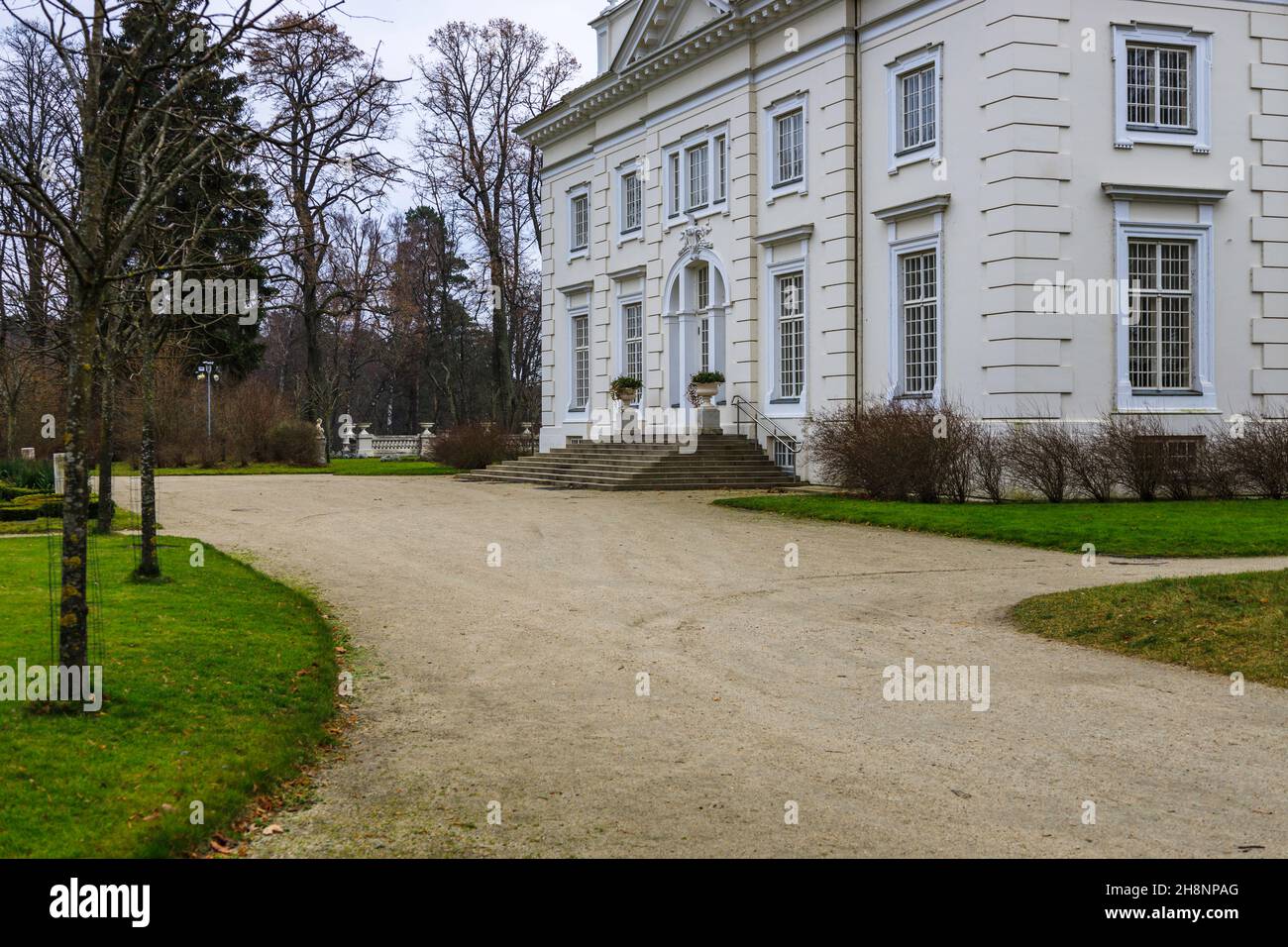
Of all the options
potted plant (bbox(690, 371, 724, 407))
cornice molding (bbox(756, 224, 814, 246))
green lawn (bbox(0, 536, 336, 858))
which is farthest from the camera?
potted plant (bbox(690, 371, 724, 407))

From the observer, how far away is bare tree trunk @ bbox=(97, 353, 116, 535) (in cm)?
1432

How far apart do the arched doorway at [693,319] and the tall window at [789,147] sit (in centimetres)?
336

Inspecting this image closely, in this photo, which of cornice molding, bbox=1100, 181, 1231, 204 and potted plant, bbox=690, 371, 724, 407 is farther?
potted plant, bbox=690, 371, 724, 407

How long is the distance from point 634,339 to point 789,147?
31.0 feet

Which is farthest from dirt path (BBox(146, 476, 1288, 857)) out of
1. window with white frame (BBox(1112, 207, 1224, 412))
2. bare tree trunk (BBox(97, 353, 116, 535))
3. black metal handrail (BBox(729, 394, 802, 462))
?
black metal handrail (BBox(729, 394, 802, 462))

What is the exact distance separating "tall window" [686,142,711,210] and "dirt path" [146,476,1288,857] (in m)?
21.0

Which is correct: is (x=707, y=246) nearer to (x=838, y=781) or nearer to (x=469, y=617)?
(x=469, y=617)

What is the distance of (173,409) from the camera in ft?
146

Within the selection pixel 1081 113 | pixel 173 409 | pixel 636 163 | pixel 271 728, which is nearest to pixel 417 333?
pixel 173 409

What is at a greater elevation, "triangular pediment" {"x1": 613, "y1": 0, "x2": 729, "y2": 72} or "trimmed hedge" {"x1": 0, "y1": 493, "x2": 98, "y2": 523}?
"triangular pediment" {"x1": 613, "y1": 0, "x2": 729, "y2": 72}

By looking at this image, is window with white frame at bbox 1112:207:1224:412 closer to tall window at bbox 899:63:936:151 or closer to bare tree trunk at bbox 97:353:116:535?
tall window at bbox 899:63:936:151

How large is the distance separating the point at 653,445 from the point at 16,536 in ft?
54.9

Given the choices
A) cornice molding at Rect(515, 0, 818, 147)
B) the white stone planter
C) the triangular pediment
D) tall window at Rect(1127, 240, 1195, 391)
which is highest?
the triangular pediment

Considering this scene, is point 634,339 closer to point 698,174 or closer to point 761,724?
point 698,174
